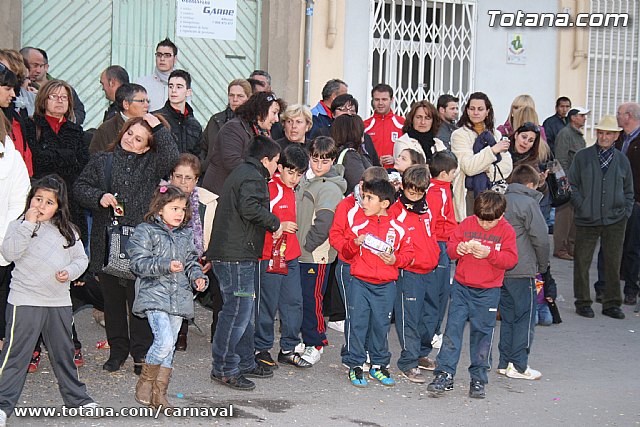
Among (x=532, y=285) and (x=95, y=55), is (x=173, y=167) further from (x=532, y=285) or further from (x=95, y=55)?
(x=95, y=55)

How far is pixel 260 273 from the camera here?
295 inches

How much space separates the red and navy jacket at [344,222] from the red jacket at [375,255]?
27 mm

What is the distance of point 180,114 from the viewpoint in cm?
879

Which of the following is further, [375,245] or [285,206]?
[285,206]

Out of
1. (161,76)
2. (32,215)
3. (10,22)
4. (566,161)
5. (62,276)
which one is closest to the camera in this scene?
(62,276)

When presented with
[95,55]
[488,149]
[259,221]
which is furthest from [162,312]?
[95,55]

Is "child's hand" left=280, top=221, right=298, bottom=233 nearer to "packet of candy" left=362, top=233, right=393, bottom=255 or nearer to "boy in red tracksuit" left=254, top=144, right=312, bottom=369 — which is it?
"boy in red tracksuit" left=254, top=144, right=312, bottom=369

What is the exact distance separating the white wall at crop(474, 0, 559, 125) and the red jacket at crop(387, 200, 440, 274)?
7.04m

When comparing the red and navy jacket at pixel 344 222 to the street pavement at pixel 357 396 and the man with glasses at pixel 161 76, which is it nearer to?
the street pavement at pixel 357 396

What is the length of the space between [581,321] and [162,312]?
208 inches

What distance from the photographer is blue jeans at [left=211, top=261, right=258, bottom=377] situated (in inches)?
275

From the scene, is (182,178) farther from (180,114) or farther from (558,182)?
(558,182)

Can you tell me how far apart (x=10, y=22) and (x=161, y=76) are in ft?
8.14

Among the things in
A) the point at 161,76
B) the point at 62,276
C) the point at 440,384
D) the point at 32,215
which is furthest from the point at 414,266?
the point at 161,76
